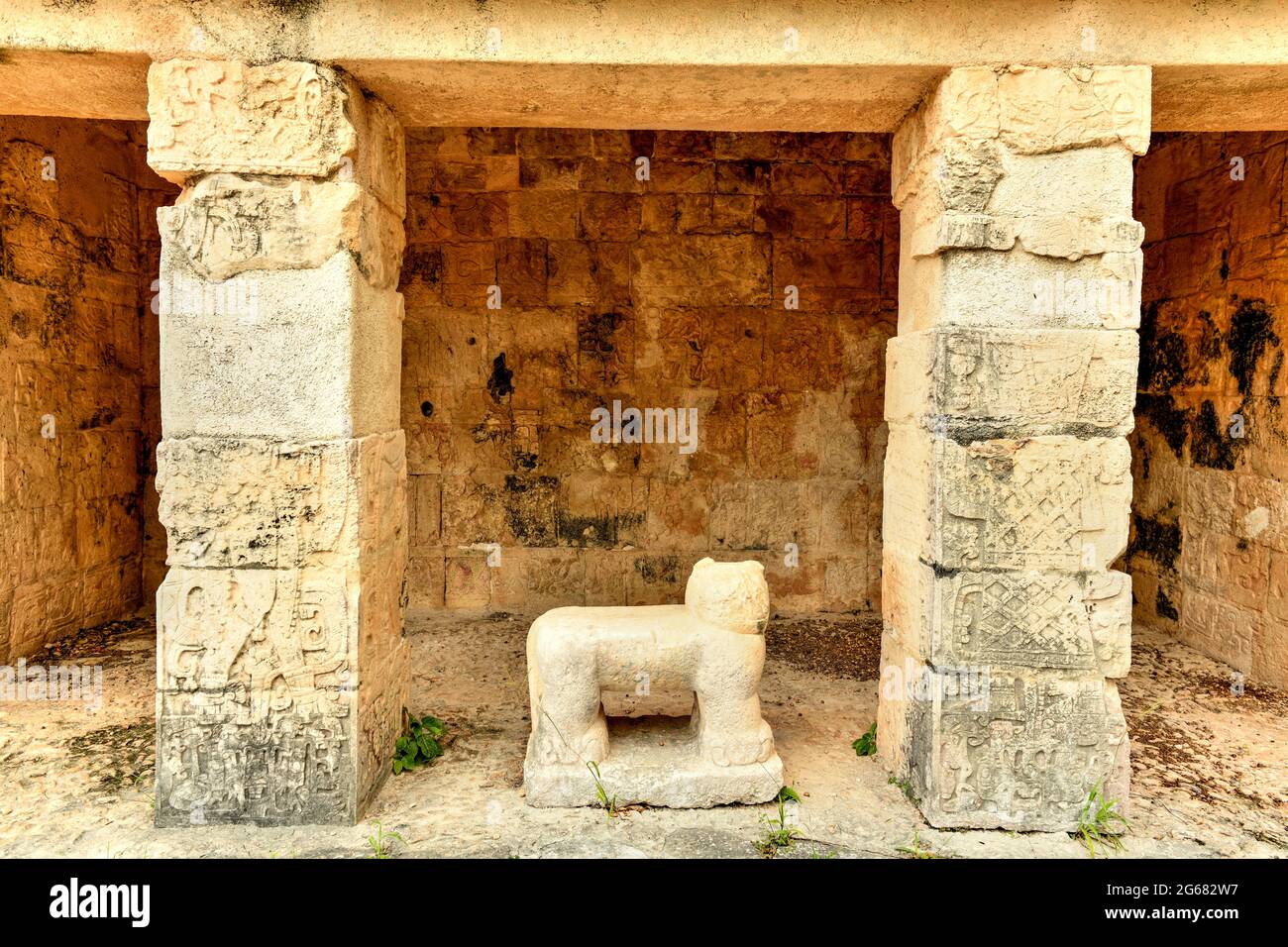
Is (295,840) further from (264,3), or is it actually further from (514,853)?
(264,3)

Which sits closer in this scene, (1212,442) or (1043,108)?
(1043,108)

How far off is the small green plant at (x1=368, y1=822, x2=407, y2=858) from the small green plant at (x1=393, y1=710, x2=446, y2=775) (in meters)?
0.47

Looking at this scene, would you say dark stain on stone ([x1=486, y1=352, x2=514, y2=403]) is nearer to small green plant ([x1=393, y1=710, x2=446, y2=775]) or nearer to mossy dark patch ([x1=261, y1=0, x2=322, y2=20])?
small green plant ([x1=393, y1=710, x2=446, y2=775])

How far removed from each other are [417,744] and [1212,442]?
4.90 meters

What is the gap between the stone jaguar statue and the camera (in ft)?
10.9

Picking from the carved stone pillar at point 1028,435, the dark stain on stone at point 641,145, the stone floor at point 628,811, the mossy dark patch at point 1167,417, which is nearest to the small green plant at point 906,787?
the stone floor at point 628,811

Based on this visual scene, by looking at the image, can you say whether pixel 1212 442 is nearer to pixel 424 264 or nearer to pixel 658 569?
pixel 658 569

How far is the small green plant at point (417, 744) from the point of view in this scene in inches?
144

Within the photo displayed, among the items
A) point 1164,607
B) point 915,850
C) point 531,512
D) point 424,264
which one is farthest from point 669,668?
point 1164,607

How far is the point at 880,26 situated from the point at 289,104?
211 centimetres

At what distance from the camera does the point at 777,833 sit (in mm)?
3156

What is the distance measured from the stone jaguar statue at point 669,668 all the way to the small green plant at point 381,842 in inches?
22.5

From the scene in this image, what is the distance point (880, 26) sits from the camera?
3057mm

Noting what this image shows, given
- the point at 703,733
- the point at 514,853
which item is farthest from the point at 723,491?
the point at 514,853
